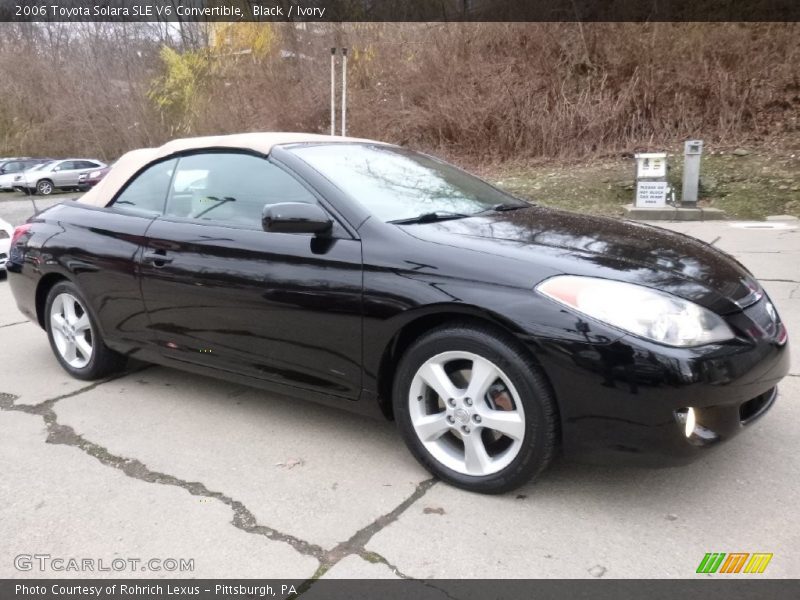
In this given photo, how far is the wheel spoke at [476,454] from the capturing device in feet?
9.24

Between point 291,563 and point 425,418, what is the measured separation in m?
0.81

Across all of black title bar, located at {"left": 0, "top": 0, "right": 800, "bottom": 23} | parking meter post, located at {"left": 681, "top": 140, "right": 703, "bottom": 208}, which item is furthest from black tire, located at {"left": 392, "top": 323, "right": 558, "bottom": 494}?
black title bar, located at {"left": 0, "top": 0, "right": 800, "bottom": 23}

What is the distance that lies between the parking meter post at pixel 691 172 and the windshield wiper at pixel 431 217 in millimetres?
9274

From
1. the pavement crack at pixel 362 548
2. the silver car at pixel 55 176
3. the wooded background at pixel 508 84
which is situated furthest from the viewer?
the silver car at pixel 55 176

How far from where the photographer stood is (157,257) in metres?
3.71

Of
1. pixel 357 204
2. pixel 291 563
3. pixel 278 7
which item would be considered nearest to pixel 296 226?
pixel 357 204

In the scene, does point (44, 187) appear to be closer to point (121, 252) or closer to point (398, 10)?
point (398, 10)

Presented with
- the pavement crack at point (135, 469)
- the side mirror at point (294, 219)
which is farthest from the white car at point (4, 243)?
the side mirror at point (294, 219)

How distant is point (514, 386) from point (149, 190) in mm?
2560

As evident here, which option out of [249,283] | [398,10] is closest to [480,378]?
[249,283]

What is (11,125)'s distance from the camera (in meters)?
39.7

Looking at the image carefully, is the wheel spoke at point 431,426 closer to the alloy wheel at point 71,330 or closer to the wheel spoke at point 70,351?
the alloy wheel at point 71,330

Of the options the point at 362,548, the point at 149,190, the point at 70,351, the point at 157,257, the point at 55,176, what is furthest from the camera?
the point at 55,176

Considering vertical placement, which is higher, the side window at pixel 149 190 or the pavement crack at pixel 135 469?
the side window at pixel 149 190
